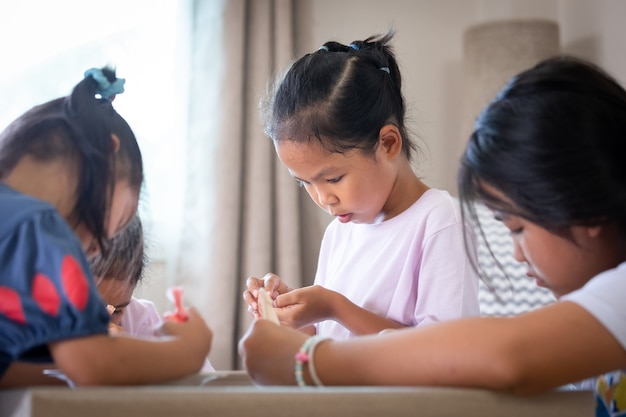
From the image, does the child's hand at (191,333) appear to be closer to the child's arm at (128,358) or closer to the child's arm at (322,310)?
the child's arm at (128,358)

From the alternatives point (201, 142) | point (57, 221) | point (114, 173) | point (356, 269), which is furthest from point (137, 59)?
point (57, 221)

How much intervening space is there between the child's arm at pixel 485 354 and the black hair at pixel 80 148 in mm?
285

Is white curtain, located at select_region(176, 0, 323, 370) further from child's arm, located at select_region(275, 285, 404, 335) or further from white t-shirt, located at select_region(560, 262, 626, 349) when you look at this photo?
white t-shirt, located at select_region(560, 262, 626, 349)

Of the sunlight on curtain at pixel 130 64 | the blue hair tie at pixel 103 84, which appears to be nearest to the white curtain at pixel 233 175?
the sunlight on curtain at pixel 130 64

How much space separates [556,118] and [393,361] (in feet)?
1.07

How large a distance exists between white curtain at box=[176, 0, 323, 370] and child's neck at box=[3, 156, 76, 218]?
171 centimetres

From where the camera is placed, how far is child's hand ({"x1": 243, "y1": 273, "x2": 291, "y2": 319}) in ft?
4.54

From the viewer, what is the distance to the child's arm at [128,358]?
0.73 metres

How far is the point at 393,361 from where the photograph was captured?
2.60 ft

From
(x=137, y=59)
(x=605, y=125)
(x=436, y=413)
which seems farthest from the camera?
(x=137, y=59)

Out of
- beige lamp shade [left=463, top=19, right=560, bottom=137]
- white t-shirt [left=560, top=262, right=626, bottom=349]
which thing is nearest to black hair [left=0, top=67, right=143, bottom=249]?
white t-shirt [left=560, top=262, right=626, bottom=349]

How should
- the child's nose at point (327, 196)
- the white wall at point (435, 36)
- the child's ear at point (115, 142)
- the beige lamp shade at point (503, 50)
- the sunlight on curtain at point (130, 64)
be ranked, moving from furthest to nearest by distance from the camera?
the white wall at point (435, 36), the beige lamp shade at point (503, 50), the sunlight on curtain at point (130, 64), the child's nose at point (327, 196), the child's ear at point (115, 142)

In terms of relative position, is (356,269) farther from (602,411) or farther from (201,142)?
(201,142)

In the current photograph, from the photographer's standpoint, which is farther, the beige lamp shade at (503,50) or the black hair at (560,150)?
the beige lamp shade at (503,50)
